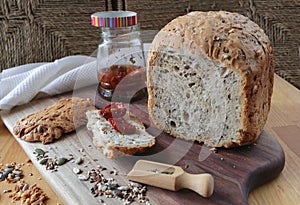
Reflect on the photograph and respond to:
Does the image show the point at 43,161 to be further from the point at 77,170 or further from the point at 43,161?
the point at 77,170

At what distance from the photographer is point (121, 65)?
2.04 m

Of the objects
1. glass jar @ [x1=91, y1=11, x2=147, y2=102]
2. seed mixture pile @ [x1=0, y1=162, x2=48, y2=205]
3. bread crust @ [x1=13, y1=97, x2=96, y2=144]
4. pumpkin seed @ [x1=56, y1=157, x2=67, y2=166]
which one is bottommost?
seed mixture pile @ [x1=0, y1=162, x2=48, y2=205]

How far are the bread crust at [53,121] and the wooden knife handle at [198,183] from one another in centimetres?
60

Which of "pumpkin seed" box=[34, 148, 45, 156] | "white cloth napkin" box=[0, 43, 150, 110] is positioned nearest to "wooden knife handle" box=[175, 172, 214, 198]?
"pumpkin seed" box=[34, 148, 45, 156]

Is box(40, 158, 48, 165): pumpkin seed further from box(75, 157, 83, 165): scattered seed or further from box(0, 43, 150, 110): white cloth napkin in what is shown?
box(0, 43, 150, 110): white cloth napkin

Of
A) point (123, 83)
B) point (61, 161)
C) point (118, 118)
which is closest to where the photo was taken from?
point (61, 161)

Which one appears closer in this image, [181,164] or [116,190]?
[116,190]

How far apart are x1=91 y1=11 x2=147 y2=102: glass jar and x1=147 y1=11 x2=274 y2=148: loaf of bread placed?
13.2 inches

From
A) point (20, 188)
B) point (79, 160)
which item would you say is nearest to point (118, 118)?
point (79, 160)

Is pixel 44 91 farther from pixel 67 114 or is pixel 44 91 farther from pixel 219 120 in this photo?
pixel 219 120

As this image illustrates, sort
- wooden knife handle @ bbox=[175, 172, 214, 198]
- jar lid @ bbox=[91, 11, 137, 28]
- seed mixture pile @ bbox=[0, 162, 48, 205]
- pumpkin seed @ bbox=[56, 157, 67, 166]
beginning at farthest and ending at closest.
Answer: jar lid @ bbox=[91, 11, 137, 28] → pumpkin seed @ bbox=[56, 157, 67, 166] → seed mixture pile @ bbox=[0, 162, 48, 205] → wooden knife handle @ bbox=[175, 172, 214, 198]

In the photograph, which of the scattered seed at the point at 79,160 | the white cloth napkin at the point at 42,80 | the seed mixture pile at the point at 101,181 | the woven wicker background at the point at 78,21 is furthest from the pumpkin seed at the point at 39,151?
the woven wicker background at the point at 78,21

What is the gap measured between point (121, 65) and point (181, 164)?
71 centimetres

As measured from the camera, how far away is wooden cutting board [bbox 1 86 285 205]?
1.33 metres
